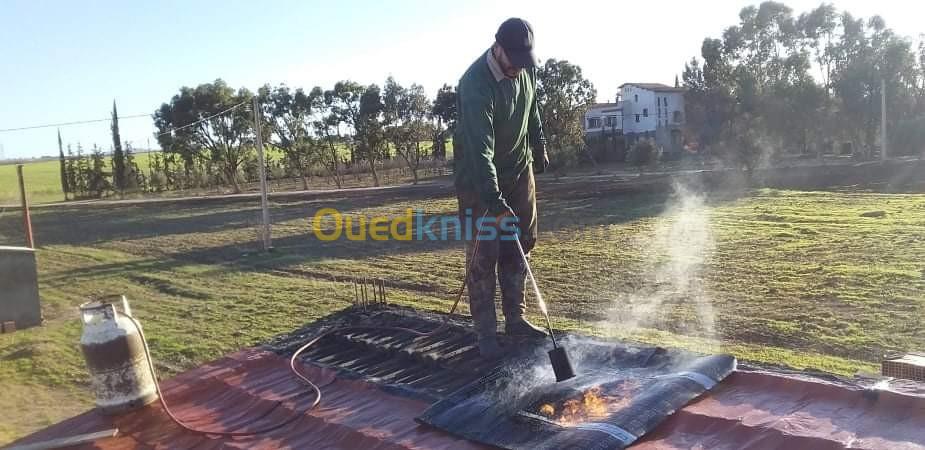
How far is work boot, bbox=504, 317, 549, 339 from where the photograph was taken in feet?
14.8

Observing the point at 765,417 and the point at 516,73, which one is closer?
the point at 765,417

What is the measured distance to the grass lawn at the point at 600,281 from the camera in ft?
20.0

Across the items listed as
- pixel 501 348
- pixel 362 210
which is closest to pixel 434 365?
pixel 501 348

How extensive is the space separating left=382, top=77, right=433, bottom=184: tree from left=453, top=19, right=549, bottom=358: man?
28.4m

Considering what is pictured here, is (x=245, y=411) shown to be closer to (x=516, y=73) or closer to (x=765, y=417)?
(x=516, y=73)

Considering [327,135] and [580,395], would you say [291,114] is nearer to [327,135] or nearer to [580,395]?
[327,135]

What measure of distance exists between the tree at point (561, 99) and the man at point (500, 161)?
23010 millimetres

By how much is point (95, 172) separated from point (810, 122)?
34.5 metres

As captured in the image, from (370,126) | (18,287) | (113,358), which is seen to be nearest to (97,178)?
(370,126)

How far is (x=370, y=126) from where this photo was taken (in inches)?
1294

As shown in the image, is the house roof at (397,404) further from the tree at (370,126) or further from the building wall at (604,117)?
the building wall at (604,117)

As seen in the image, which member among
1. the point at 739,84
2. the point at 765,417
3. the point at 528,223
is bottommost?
the point at 765,417

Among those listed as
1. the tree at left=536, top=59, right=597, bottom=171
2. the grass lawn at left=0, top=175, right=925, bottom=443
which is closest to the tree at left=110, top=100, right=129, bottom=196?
the grass lawn at left=0, top=175, right=925, bottom=443

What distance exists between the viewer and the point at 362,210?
835 inches
